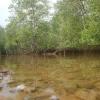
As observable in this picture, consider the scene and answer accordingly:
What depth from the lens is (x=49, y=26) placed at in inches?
2153

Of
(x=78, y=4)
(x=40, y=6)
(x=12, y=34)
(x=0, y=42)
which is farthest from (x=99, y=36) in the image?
(x=0, y=42)

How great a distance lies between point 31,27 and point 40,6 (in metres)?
4.45

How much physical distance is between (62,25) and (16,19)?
11657 mm

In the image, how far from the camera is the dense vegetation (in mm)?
32719

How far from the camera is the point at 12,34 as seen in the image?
57.8 m

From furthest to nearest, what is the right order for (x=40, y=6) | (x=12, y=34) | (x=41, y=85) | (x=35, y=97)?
(x=12, y=34) < (x=40, y=6) < (x=41, y=85) < (x=35, y=97)

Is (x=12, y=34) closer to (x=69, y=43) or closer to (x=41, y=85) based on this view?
(x=69, y=43)

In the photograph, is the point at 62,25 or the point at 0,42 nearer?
the point at 62,25

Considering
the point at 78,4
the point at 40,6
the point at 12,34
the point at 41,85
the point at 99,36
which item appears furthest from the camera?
the point at 12,34

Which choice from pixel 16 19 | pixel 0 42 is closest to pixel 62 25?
pixel 16 19

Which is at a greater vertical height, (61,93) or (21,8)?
(21,8)

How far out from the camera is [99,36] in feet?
103

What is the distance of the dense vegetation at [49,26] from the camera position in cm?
3272

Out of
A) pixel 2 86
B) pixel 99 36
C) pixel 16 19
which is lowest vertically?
pixel 2 86
